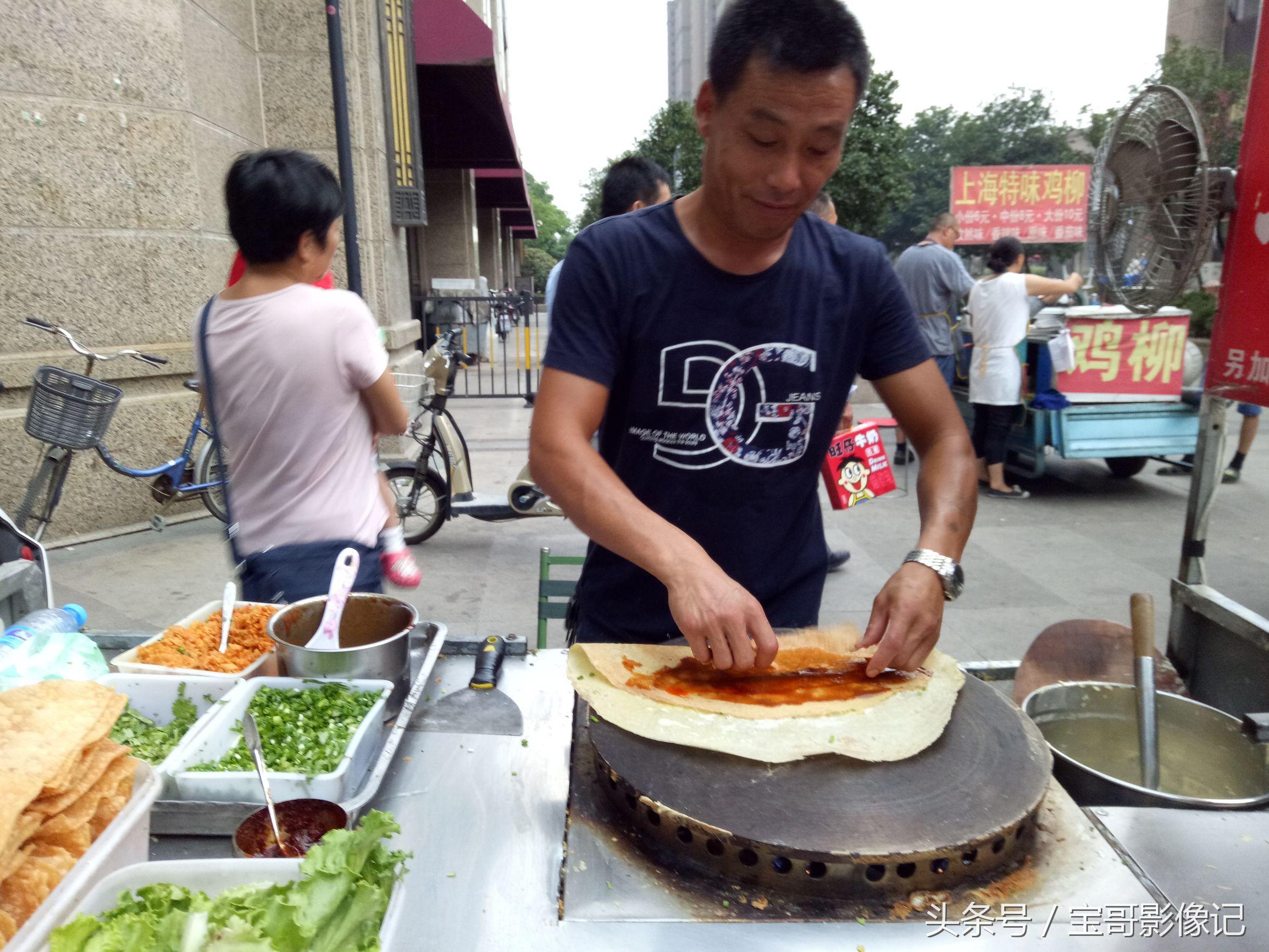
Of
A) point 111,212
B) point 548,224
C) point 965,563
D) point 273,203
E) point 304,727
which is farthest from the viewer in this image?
point 548,224

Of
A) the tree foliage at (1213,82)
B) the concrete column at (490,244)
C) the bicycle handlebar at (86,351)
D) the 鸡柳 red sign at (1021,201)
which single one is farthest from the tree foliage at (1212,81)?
the concrete column at (490,244)

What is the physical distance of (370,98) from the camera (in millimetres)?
8414

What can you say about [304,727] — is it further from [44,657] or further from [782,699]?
[782,699]

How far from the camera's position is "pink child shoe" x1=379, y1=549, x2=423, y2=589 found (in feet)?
8.50

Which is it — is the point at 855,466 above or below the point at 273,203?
below

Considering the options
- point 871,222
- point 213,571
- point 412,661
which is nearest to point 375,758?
point 412,661

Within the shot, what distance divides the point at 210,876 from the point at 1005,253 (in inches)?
319

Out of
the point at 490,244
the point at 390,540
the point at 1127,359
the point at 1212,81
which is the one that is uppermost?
the point at 1212,81

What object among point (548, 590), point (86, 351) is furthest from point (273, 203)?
point (86, 351)

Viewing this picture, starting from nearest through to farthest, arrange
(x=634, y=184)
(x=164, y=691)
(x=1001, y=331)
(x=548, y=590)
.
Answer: (x=164, y=691)
(x=548, y=590)
(x=634, y=184)
(x=1001, y=331)

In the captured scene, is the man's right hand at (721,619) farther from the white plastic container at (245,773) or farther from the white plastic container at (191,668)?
the white plastic container at (191,668)

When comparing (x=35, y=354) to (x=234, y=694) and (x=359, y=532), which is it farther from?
(x=234, y=694)

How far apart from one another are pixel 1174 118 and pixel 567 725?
2.32 metres

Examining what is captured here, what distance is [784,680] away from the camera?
5.10 ft
